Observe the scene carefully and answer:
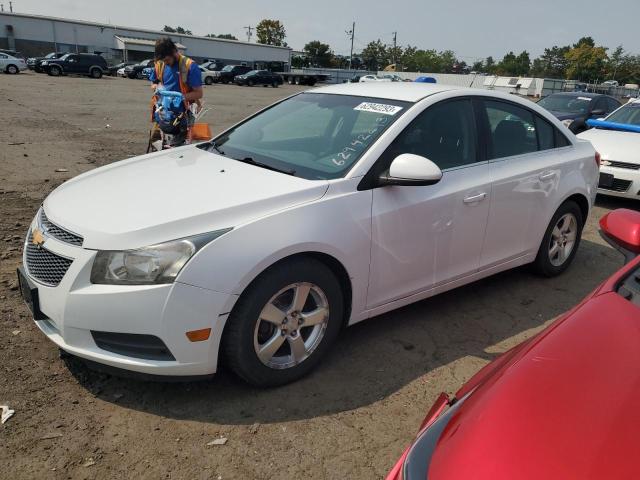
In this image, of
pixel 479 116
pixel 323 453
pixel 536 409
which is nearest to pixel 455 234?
pixel 479 116

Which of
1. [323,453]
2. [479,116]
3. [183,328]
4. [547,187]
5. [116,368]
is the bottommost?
[323,453]

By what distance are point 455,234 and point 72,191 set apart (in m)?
2.44

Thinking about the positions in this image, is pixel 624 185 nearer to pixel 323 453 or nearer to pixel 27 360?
pixel 323 453

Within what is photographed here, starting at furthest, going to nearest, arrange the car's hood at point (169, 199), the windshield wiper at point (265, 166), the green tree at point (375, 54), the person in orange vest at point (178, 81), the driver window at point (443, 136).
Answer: the green tree at point (375, 54), the person in orange vest at point (178, 81), the driver window at point (443, 136), the windshield wiper at point (265, 166), the car's hood at point (169, 199)

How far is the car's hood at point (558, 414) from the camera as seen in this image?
1.25 meters

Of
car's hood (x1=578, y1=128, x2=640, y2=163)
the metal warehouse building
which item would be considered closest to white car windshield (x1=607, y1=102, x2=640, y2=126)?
car's hood (x1=578, y1=128, x2=640, y2=163)

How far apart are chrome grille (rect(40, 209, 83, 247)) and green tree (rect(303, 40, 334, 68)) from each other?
313ft

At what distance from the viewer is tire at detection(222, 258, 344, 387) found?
2621 mm

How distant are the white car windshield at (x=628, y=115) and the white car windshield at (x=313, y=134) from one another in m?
6.65

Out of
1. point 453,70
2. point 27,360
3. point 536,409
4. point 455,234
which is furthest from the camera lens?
point 453,70

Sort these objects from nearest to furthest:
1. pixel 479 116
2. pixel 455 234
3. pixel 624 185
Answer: pixel 455 234 < pixel 479 116 < pixel 624 185

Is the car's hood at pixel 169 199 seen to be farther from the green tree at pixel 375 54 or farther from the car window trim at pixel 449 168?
the green tree at pixel 375 54

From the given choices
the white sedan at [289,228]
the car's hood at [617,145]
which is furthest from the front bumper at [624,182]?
the white sedan at [289,228]

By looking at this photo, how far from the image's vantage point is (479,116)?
3.79 m
